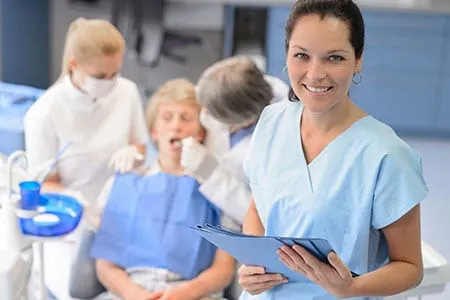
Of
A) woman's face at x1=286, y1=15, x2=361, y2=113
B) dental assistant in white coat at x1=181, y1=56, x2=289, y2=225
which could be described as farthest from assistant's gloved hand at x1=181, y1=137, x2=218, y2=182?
woman's face at x1=286, y1=15, x2=361, y2=113

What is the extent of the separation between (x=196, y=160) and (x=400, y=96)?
2.84 metres

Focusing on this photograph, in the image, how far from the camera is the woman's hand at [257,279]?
48.8 inches

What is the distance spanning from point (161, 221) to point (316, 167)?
827mm

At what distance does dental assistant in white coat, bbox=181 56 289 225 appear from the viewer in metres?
1.90

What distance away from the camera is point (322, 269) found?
A: 108cm

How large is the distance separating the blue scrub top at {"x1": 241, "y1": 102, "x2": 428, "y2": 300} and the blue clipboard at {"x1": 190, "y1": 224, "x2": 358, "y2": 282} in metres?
0.06

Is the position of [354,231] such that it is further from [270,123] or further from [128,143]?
[128,143]

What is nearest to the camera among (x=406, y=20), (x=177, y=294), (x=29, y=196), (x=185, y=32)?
(x=29, y=196)

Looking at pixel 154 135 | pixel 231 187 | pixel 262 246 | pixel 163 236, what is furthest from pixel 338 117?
pixel 154 135

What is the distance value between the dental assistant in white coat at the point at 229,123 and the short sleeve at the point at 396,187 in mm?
801

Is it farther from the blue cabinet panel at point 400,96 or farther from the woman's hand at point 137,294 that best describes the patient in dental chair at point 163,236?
the blue cabinet panel at point 400,96

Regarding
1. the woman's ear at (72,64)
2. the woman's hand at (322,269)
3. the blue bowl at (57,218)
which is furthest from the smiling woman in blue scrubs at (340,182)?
the woman's ear at (72,64)

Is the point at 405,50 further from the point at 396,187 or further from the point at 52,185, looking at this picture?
the point at 396,187

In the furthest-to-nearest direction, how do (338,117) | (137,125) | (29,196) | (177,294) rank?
(137,125), (177,294), (29,196), (338,117)
